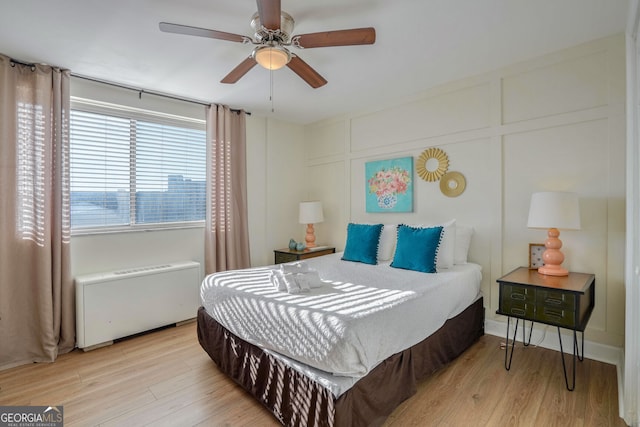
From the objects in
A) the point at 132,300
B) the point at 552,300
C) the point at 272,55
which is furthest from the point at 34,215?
the point at 552,300

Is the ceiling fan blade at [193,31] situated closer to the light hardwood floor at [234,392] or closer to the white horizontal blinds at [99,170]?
the white horizontal blinds at [99,170]

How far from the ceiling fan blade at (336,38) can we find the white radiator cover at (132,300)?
264 centimetres

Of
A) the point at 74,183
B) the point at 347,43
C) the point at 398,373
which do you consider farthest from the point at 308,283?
the point at 74,183

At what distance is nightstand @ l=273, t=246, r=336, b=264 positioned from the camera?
4066mm

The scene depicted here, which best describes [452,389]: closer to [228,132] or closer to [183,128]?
[228,132]

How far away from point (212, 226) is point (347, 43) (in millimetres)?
2650

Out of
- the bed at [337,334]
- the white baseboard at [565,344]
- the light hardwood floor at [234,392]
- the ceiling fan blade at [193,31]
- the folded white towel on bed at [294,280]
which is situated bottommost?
the light hardwood floor at [234,392]

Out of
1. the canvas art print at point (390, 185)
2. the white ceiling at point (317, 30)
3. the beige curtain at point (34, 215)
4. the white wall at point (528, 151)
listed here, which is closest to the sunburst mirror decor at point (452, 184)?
the white wall at point (528, 151)

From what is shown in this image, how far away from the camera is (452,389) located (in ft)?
7.19

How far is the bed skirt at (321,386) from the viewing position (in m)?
1.63

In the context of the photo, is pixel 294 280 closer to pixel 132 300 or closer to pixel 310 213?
pixel 132 300

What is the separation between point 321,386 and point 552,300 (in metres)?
1.75

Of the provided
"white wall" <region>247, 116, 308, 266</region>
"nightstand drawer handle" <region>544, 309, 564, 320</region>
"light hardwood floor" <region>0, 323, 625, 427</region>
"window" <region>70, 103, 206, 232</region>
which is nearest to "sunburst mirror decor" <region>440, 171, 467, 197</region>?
"nightstand drawer handle" <region>544, 309, 564, 320</region>

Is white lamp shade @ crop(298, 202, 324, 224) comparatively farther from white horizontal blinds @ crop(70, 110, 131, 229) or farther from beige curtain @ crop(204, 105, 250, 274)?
white horizontal blinds @ crop(70, 110, 131, 229)
